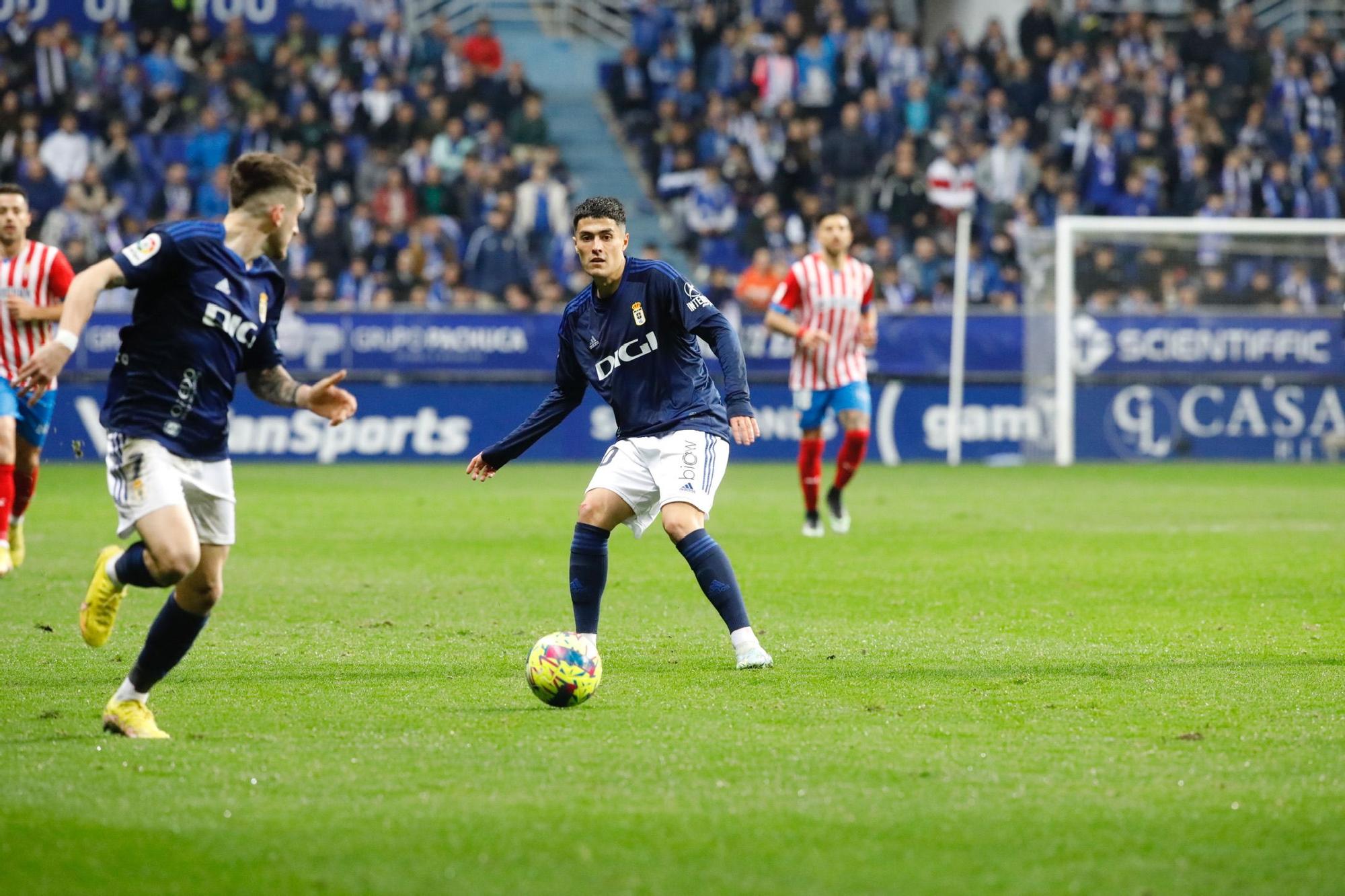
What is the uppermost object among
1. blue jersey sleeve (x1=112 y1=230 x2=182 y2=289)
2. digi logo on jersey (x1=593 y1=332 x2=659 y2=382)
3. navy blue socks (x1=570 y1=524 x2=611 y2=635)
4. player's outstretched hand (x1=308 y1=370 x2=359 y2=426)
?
blue jersey sleeve (x1=112 y1=230 x2=182 y2=289)

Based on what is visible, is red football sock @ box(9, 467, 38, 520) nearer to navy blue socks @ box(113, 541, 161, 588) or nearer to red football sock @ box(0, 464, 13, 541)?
red football sock @ box(0, 464, 13, 541)

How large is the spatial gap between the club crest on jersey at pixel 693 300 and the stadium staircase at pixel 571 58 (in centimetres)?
2203

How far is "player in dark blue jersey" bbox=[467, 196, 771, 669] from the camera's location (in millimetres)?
7031

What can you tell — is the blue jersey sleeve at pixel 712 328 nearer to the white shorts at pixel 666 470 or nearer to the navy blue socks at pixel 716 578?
the white shorts at pixel 666 470

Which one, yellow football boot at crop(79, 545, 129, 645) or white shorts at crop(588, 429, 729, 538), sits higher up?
white shorts at crop(588, 429, 729, 538)

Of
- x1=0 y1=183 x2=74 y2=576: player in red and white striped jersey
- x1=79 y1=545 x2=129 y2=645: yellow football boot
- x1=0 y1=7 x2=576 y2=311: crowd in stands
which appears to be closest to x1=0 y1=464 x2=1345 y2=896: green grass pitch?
x1=79 y1=545 x2=129 y2=645: yellow football boot

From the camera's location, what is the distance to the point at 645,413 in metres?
7.27

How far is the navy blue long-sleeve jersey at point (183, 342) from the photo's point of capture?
5.70m

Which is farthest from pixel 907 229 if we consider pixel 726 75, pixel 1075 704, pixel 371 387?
pixel 1075 704

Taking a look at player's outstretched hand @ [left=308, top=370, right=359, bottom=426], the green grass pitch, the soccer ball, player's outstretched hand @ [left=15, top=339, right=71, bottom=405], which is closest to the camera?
the green grass pitch

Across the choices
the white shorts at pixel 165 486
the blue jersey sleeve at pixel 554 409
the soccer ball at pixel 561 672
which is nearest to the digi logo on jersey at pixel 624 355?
the blue jersey sleeve at pixel 554 409

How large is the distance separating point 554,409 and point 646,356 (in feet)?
1.54

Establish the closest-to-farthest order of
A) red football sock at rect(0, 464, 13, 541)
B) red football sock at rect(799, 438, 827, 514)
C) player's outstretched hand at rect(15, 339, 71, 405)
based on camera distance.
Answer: player's outstretched hand at rect(15, 339, 71, 405) → red football sock at rect(0, 464, 13, 541) → red football sock at rect(799, 438, 827, 514)

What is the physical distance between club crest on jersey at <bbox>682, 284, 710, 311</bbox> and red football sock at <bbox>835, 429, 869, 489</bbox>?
6926 millimetres
